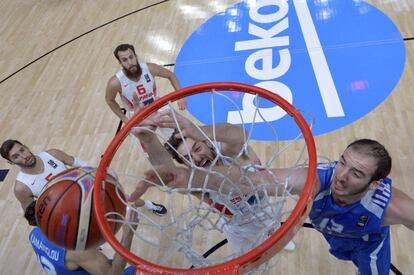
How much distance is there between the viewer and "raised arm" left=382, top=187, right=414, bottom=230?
206cm

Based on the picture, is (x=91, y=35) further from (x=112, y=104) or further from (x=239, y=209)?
(x=239, y=209)

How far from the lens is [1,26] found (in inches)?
290

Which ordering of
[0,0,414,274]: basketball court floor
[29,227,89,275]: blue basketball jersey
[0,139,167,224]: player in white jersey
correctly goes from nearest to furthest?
[29,227,89,275]: blue basketball jersey, [0,139,167,224]: player in white jersey, [0,0,414,274]: basketball court floor

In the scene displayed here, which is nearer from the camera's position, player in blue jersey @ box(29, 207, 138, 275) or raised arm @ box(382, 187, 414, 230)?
raised arm @ box(382, 187, 414, 230)

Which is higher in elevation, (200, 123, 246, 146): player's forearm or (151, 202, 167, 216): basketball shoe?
(200, 123, 246, 146): player's forearm

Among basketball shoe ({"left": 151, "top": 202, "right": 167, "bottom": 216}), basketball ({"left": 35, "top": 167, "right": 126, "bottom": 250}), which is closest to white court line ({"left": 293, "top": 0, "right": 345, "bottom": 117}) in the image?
basketball shoe ({"left": 151, "top": 202, "right": 167, "bottom": 216})

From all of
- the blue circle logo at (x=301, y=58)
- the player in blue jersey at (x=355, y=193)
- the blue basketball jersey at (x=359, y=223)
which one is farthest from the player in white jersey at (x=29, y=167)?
the blue basketball jersey at (x=359, y=223)

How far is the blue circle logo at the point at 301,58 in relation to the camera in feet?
14.6

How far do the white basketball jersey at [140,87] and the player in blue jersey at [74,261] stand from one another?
1738 millimetres

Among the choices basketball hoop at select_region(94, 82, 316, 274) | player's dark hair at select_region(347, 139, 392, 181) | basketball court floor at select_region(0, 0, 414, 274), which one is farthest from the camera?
basketball court floor at select_region(0, 0, 414, 274)

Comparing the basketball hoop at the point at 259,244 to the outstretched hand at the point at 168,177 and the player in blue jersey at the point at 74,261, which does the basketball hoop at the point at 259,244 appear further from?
the player in blue jersey at the point at 74,261

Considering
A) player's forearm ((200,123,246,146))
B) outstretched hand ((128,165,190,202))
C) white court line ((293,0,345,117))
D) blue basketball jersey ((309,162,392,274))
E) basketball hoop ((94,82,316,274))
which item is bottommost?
white court line ((293,0,345,117))

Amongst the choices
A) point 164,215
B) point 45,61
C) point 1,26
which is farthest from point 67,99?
point 1,26

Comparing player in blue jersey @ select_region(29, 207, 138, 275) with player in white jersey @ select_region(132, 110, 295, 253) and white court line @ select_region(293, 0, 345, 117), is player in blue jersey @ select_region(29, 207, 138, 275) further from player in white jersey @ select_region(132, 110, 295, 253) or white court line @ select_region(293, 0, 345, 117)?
white court line @ select_region(293, 0, 345, 117)
